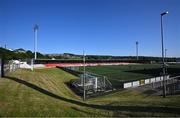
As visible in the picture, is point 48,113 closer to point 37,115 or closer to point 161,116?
point 37,115

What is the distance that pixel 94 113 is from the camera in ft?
50.4

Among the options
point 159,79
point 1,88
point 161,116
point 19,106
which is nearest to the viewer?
point 161,116

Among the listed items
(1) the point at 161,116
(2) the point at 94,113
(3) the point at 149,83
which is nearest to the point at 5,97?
(2) the point at 94,113

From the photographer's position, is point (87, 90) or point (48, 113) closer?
point (48, 113)

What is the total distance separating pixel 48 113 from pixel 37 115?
0.71 m

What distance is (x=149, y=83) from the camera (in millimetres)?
43750

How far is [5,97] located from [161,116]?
11014 millimetres

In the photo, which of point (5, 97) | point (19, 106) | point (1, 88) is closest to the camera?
point (19, 106)

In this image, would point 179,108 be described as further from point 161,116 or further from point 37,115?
point 37,115

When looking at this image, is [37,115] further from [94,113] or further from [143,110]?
[143,110]

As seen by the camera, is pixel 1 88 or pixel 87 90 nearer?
pixel 1 88

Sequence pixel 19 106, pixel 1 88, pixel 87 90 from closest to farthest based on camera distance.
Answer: pixel 19 106
pixel 1 88
pixel 87 90

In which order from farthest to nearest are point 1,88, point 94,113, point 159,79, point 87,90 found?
point 159,79, point 87,90, point 1,88, point 94,113

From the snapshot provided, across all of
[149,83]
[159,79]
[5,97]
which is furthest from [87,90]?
[5,97]
